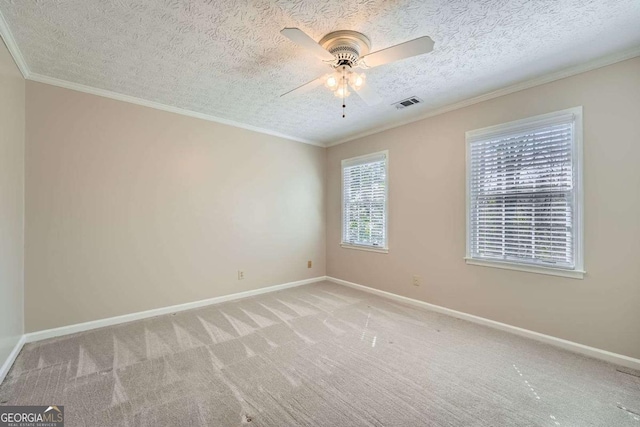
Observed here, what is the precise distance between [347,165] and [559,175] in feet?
9.41

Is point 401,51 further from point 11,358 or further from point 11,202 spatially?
point 11,358

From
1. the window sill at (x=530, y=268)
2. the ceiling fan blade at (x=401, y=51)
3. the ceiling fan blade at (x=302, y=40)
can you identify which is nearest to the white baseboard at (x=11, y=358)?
the ceiling fan blade at (x=302, y=40)

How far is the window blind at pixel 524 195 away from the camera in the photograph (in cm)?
251

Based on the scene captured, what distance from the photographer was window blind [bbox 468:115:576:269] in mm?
2508

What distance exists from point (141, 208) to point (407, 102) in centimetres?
344

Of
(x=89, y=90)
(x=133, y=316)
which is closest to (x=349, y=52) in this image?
(x=89, y=90)

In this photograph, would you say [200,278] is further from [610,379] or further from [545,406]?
[610,379]

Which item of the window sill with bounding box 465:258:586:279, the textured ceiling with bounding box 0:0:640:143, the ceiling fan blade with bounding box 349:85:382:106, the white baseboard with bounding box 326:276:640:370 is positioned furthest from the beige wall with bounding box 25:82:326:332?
the window sill with bounding box 465:258:586:279

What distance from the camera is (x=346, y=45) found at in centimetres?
203

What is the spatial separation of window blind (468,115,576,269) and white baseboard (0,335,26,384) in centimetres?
436

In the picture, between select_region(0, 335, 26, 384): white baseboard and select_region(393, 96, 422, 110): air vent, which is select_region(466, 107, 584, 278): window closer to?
select_region(393, 96, 422, 110): air vent

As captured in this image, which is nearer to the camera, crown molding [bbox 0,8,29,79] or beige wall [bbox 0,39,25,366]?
crown molding [bbox 0,8,29,79]

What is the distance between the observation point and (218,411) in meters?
1.71

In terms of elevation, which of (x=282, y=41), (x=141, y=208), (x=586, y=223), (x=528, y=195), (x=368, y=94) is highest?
(x=282, y=41)
